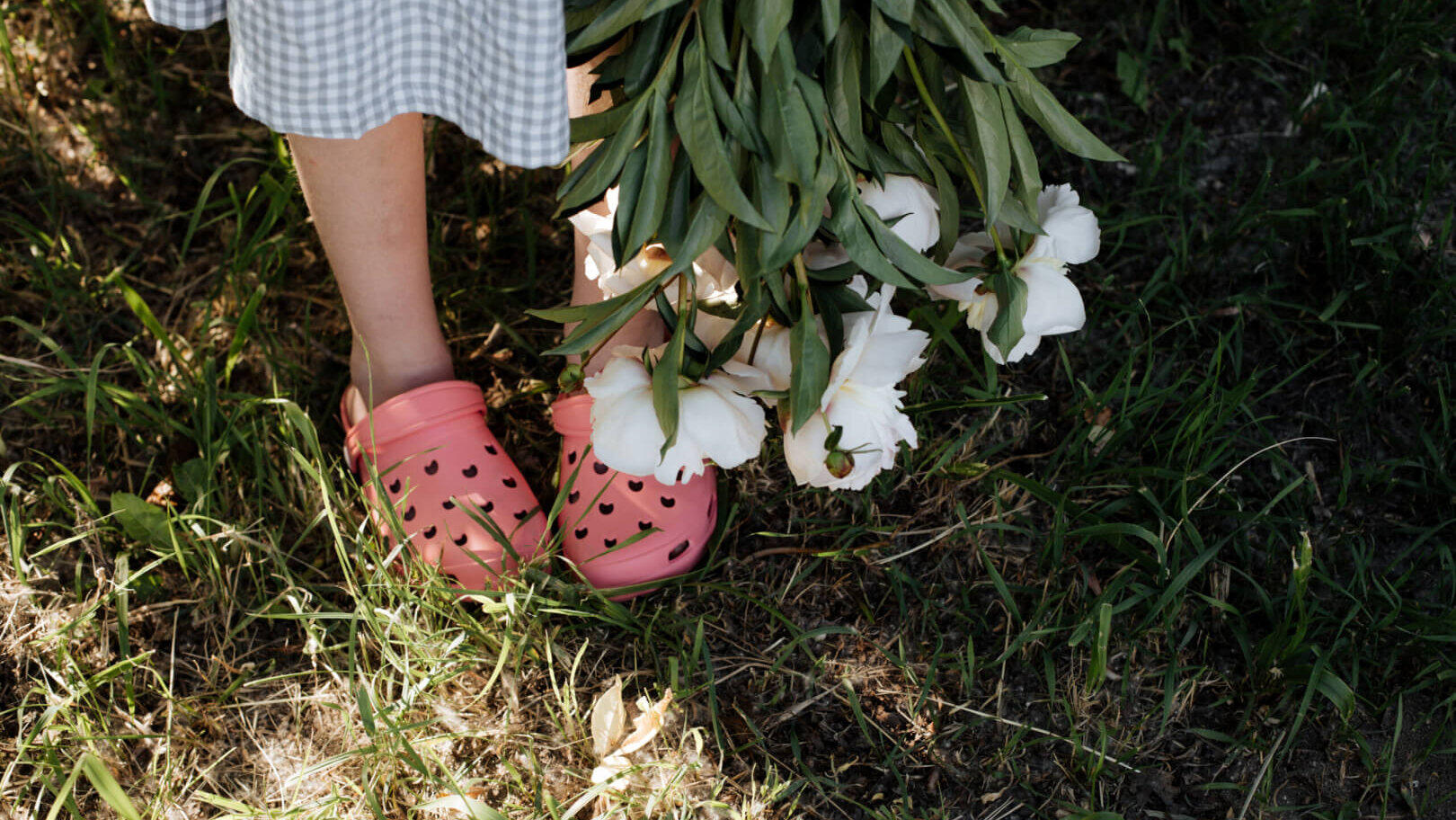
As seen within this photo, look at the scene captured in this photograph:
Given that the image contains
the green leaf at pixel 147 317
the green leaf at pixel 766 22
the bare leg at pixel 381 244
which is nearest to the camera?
the green leaf at pixel 766 22

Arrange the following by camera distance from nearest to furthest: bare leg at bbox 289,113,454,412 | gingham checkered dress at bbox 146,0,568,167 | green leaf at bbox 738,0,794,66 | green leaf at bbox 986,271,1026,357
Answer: green leaf at bbox 738,0,794,66 < gingham checkered dress at bbox 146,0,568,167 < green leaf at bbox 986,271,1026,357 < bare leg at bbox 289,113,454,412

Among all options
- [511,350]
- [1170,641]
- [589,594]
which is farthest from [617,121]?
[1170,641]

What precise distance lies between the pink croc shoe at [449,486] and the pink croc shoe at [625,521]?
0.05 m

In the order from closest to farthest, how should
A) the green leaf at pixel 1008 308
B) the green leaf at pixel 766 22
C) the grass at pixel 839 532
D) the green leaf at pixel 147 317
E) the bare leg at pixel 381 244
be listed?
the green leaf at pixel 766 22 → the green leaf at pixel 1008 308 → the bare leg at pixel 381 244 → the grass at pixel 839 532 → the green leaf at pixel 147 317

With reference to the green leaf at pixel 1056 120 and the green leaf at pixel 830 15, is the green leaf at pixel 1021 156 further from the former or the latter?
the green leaf at pixel 830 15

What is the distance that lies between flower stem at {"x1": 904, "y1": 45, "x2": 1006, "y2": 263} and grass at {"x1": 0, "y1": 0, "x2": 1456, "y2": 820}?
432 millimetres

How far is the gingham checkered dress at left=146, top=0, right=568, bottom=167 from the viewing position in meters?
0.81

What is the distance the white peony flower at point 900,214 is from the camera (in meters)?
0.88

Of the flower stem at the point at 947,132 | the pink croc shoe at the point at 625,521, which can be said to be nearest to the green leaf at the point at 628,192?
the flower stem at the point at 947,132

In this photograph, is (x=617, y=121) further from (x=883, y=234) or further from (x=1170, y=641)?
(x=1170, y=641)

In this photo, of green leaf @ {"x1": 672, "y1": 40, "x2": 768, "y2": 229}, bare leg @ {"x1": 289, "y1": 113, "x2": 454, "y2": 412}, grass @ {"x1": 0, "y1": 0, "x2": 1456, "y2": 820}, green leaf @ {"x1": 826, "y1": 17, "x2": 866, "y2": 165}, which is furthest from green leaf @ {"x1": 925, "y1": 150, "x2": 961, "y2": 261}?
bare leg @ {"x1": 289, "y1": 113, "x2": 454, "y2": 412}

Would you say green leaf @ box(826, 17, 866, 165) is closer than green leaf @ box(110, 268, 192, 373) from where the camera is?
Yes

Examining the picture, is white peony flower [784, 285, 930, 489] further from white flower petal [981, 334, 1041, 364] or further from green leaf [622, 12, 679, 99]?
green leaf [622, 12, 679, 99]

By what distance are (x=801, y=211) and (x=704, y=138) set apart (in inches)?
3.3
